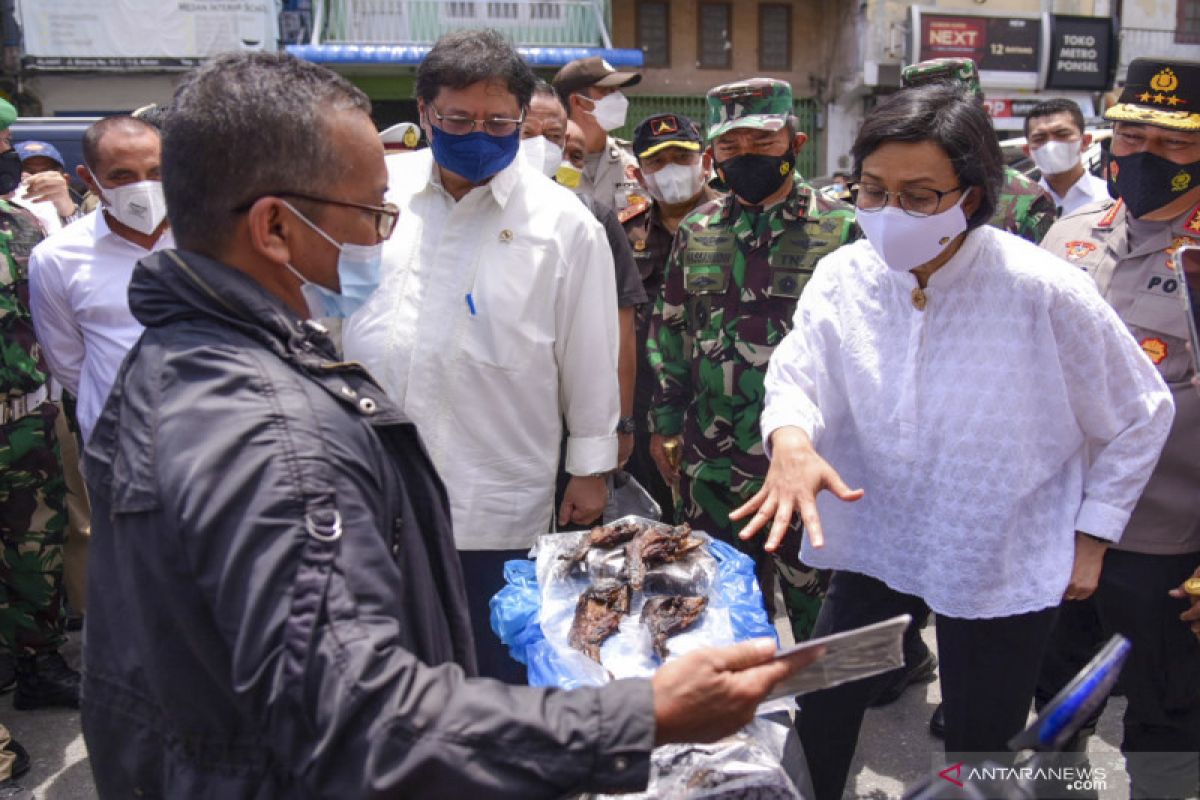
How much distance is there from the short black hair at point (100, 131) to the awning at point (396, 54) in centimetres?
1203

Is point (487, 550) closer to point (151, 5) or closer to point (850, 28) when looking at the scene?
point (151, 5)

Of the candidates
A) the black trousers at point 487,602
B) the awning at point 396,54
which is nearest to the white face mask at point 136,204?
the black trousers at point 487,602

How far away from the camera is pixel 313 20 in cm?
1581

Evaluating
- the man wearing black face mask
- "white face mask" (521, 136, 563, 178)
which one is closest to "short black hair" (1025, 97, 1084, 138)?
"white face mask" (521, 136, 563, 178)

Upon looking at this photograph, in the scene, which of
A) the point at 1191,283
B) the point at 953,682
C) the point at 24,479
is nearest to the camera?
the point at 1191,283

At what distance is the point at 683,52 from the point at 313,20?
6.47m

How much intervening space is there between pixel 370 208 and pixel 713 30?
1805 centimetres

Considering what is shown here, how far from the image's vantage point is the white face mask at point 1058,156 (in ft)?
20.4

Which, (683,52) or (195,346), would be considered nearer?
(195,346)

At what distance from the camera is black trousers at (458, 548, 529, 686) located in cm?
288

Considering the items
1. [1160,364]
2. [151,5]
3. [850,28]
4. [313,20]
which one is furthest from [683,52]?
[1160,364]

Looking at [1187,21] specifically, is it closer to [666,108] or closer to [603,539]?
[666,108]

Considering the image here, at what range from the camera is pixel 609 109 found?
17.2ft

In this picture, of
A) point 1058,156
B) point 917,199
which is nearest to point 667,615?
point 917,199
